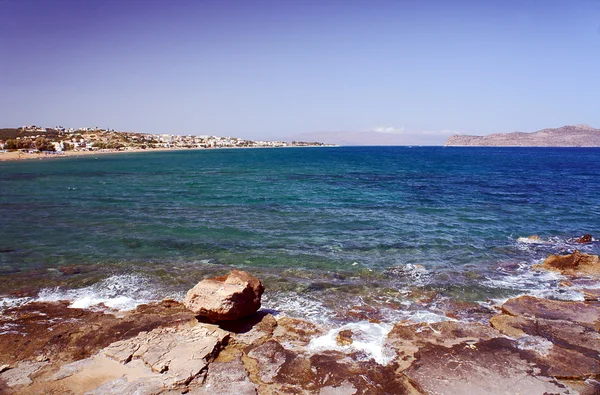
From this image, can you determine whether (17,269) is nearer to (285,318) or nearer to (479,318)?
(285,318)

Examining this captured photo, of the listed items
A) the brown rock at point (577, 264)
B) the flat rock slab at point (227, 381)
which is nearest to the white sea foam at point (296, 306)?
the flat rock slab at point (227, 381)

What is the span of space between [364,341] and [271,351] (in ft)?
8.95

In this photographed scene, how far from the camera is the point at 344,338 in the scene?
9930 mm

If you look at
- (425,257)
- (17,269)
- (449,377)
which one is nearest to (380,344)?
(449,377)

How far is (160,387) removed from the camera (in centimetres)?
759

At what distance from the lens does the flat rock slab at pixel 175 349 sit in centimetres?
815

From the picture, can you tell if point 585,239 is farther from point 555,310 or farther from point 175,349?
point 175,349

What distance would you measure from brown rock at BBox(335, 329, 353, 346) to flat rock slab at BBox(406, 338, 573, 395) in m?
1.89

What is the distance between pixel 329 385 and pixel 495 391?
3736 mm

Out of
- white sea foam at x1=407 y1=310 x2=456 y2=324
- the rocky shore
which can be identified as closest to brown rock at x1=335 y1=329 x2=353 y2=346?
the rocky shore

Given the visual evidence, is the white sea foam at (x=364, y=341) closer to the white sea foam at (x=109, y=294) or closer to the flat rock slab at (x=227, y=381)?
the flat rock slab at (x=227, y=381)

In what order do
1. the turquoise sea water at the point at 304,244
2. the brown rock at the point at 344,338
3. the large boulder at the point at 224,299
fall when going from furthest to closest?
1. the turquoise sea water at the point at 304,244
2. the large boulder at the point at 224,299
3. the brown rock at the point at 344,338

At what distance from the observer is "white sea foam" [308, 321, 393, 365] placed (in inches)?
360

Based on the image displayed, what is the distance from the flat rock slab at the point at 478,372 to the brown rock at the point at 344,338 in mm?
1895
